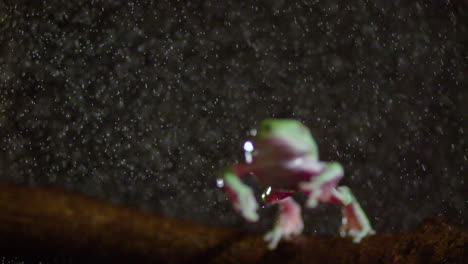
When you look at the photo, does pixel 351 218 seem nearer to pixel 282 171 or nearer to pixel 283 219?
pixel 283 219

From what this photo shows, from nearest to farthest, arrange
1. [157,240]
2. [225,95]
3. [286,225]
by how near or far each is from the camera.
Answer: [157,240]
[286,225]
[225,95]

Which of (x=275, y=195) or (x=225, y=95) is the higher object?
(x=225, y=95)

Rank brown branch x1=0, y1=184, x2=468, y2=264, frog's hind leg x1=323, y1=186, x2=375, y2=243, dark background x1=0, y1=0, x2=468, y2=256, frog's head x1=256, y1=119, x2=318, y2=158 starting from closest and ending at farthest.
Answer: brown branch x1=0, y1=184, x2=468, y2=264 → frog's head x1=256, y1=119, x2=318, y2=158 → frog's hind leg x1=323, y1=186, x2=375, y2=243 → dark background x1=0, y1=0, x2=468, y2=256

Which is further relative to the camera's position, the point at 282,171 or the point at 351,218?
the point at 351,218

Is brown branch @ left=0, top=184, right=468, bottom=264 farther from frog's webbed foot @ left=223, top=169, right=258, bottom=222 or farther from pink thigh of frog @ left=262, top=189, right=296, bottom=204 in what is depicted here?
pink thigh of frog @ left=262, top=189, right=296, bottom=204

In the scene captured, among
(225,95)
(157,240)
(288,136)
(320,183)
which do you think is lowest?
(157,240)

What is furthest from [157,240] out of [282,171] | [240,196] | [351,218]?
[351,218]

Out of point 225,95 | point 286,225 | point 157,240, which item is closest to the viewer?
point 157,240

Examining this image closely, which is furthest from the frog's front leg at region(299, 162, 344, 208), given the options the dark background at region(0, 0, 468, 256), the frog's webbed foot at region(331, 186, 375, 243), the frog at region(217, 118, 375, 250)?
the dark background at region(0, 0, 468, 256)

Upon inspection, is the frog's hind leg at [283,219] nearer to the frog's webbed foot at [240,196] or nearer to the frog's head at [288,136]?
the frog's webbed foot at [240,196]
